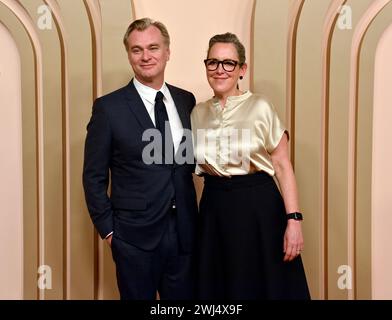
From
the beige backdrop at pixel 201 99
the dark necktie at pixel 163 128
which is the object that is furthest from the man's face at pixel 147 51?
the beige backdrop at pixel 201 99

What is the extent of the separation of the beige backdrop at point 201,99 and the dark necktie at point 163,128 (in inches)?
20.9

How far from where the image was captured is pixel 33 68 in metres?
2.43

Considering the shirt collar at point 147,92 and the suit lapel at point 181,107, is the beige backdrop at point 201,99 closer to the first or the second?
the suit lapel at point 181,107

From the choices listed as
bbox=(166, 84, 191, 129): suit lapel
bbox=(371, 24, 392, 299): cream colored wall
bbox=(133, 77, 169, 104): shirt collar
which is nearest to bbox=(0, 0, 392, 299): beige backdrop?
bbox=(371, 24, 392, 299): cream colored wall

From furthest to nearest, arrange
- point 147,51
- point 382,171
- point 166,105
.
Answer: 1. point 382,171
2. point 166,105
3. point 147,51

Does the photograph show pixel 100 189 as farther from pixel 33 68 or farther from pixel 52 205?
pixel 33 68

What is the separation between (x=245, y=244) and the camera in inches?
75.3

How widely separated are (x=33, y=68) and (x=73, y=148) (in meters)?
0.45

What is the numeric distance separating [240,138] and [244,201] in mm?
253

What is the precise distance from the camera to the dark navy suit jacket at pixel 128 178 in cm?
189

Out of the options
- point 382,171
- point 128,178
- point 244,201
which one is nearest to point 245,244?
point 244,201

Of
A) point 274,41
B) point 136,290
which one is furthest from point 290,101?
point 136,290

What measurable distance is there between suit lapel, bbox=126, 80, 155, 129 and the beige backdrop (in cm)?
51

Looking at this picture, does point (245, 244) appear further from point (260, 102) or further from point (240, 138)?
point (260, 102)
